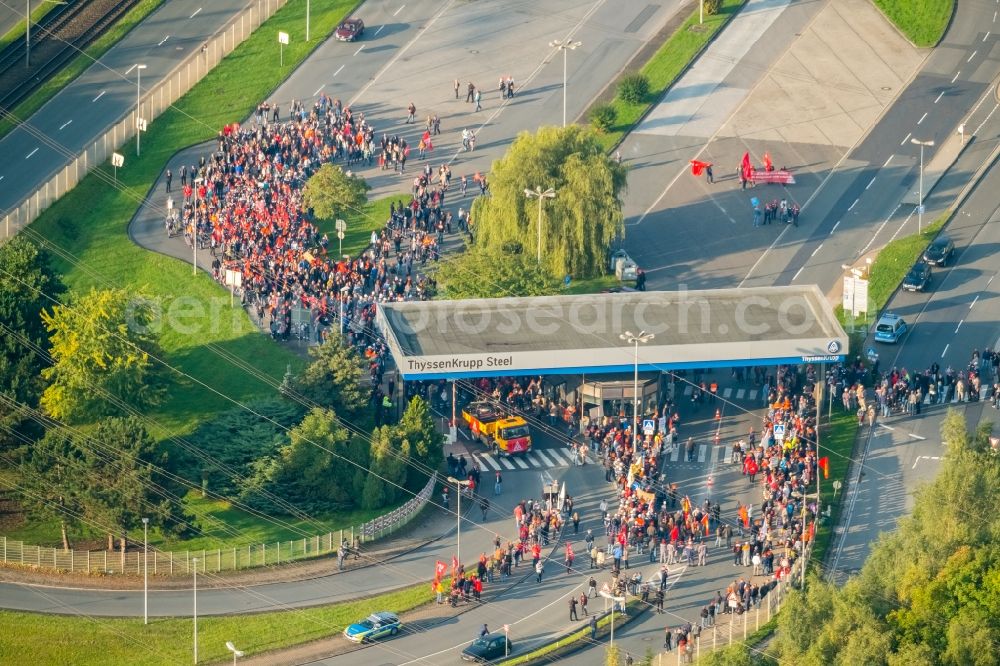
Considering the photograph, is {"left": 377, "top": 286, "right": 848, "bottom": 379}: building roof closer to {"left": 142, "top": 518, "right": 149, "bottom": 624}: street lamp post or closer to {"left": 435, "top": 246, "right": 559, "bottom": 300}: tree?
{"left": 435, "top": 246, "right": 559, "bottom": 300}: tree

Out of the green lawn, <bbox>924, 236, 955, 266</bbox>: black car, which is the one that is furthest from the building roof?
the green lawn

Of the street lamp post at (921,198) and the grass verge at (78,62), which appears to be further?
the grass verge at (78,62)

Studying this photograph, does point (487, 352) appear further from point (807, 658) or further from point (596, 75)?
point (596, 75)

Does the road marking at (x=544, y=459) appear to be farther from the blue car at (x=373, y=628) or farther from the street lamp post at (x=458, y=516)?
the blue car at (x=373, y=628)

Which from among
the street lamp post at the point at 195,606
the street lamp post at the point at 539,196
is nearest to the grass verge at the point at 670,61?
the street lamp post at the point at 539,196

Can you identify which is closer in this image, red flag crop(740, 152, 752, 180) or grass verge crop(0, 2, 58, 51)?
red flag crop(740, 152, 752, 180)

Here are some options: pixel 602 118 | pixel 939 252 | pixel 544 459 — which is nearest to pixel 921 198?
pixel 939 252

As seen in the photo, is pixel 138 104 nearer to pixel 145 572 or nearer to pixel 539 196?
pixel 539 196
